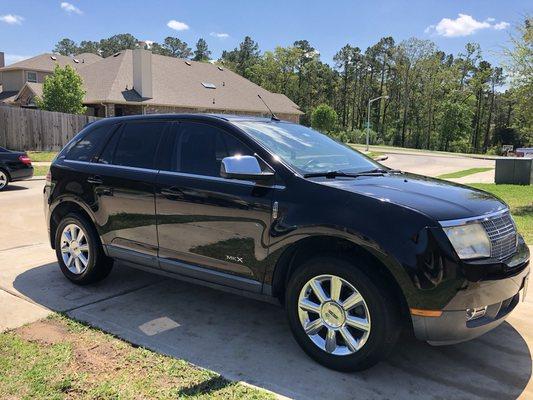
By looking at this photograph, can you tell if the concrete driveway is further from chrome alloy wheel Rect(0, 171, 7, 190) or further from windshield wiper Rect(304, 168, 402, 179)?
chrome alloy wheel Rect(0, 171, 7, 190)

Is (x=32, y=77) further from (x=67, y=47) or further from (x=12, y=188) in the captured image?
(x=67, y=47)

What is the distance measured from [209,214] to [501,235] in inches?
86.1

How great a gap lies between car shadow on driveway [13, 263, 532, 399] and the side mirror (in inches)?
53.3

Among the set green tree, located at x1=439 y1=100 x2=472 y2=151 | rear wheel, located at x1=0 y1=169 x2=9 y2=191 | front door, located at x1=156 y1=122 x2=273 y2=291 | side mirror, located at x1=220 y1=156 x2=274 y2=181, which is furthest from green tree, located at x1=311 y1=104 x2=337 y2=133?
side mirror, located at x1=220 y1=156 x2=274 y2=181

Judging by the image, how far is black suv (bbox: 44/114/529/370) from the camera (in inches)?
123

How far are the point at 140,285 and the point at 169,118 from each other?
6.11 ft

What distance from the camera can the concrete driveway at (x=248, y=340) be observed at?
10.8ft

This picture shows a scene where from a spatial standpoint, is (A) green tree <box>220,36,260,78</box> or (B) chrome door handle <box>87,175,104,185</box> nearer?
(B) chrome door handle <box>87,175,104,185</box>

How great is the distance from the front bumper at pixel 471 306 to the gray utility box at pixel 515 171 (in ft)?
49.2

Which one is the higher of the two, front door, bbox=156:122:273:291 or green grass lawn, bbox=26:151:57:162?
front door, bbox=156:122:273:291

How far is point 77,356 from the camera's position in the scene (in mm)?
3643

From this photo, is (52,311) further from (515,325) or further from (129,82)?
(129,82)

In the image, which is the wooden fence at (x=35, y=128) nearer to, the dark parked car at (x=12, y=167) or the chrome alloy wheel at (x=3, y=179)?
the dark parked car at (x=12, y=167)

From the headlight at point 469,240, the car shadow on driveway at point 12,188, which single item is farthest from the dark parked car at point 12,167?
the headlight at point 469,240
